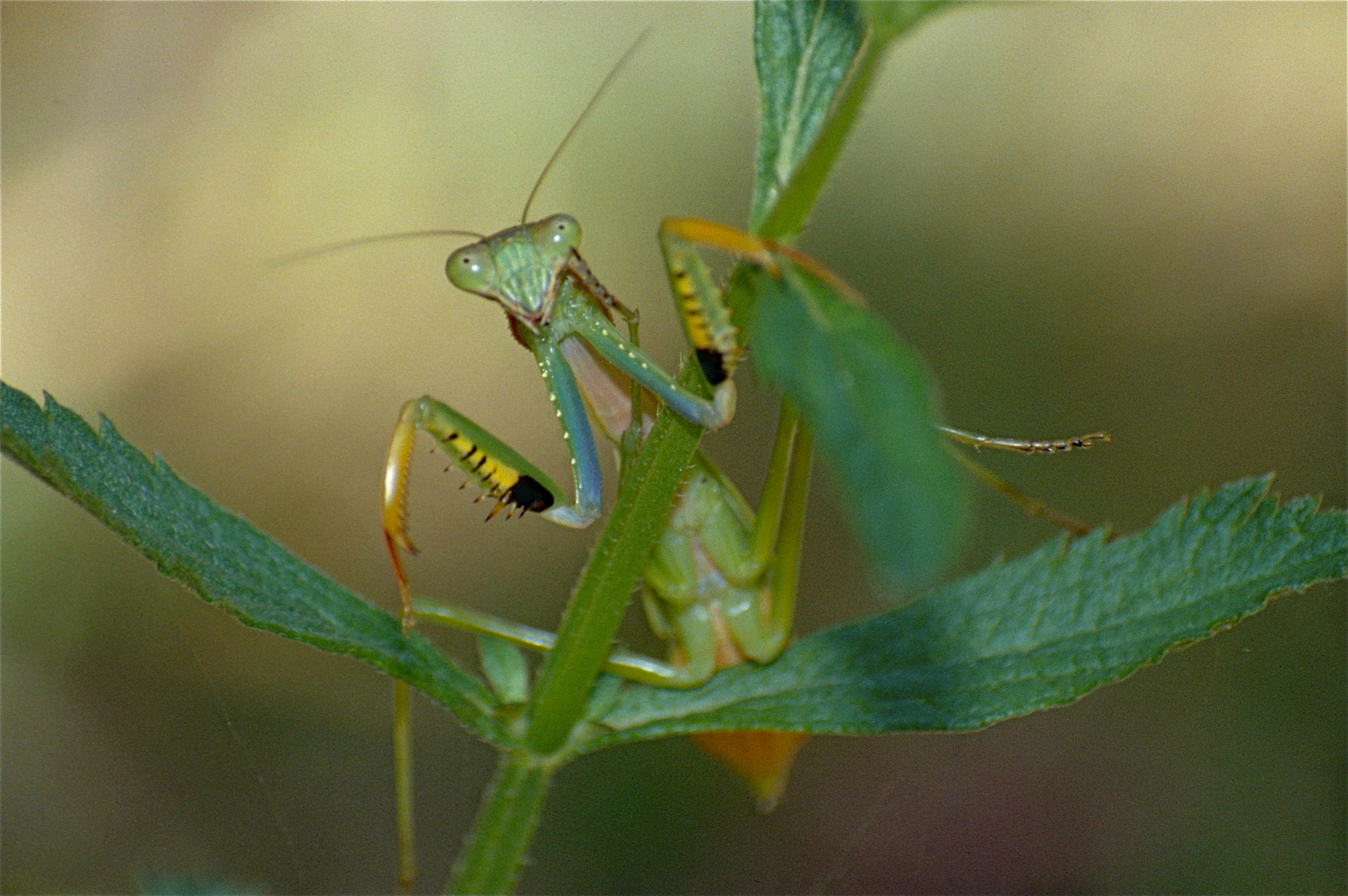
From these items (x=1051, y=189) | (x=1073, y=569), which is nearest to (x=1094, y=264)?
(x=1051, y=189)

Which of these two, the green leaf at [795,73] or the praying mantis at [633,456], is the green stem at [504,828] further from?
the green leaf at [795,73]

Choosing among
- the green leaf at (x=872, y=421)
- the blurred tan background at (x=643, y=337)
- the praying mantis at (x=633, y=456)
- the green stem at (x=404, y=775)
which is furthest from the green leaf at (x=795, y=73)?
the blurred tan background at (x=643, y=337)

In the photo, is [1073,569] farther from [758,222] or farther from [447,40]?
[447,40]

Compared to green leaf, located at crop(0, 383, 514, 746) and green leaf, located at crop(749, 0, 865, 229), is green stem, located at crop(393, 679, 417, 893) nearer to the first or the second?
green leaf, located at crop(0, 383, 514, 746)

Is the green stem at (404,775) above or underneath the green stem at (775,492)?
underneath

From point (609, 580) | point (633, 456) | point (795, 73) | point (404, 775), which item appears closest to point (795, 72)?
point (795, 73)

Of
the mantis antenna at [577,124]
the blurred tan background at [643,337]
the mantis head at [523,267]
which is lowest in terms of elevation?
the blurred tan background at [643,337]

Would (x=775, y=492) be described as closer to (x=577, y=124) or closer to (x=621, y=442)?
(x=621, y=442)
